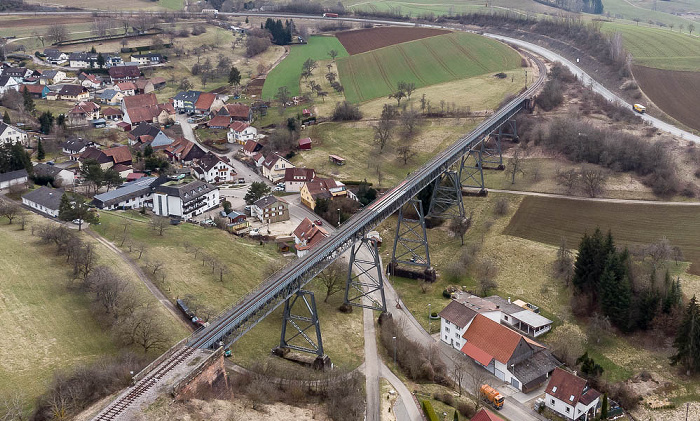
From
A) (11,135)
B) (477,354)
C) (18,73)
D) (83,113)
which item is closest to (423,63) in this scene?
(83,113)

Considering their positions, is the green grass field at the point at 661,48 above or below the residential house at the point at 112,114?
above

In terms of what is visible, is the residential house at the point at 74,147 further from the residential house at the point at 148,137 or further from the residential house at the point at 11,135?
the residential house at the point at 148,137

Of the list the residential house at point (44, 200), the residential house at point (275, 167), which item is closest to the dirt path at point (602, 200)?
the residential house at point (275, 167)

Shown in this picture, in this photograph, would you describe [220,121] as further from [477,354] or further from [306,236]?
[477,354]

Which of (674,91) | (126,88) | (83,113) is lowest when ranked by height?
(83,113)

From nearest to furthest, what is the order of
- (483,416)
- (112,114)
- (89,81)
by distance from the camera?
(483,416), (112,114), (89,81)

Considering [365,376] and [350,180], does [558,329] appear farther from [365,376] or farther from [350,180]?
[350,180]
